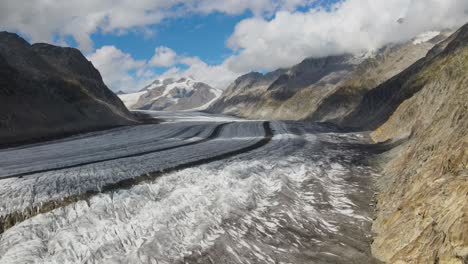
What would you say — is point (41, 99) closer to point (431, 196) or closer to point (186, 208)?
point (186, 208)

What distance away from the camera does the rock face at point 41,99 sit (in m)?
46.8

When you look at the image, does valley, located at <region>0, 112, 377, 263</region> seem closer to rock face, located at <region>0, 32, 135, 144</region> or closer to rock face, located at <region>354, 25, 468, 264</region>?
rock face, located at <region>354, 25, 468, 264</region>

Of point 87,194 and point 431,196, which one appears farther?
point 87,194

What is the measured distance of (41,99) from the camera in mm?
57344

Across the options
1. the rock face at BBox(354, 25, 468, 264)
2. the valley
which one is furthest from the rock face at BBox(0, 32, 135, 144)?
the rock face at BBox(354, 25, 468, 264)

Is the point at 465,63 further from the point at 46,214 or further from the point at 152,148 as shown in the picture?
the point at 46,214

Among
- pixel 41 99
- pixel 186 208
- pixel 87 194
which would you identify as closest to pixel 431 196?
pixel 186 208

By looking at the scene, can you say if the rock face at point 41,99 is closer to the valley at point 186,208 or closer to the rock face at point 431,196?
the valley at point 186,208

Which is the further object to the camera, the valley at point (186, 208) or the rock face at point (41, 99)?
the rock face at point (41, 99)

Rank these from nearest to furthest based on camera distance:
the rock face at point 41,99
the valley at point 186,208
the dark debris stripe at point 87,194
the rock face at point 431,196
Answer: the rock face at point 431,196 < the valley at point 186,208 < the dark debris stripe at point 87,194 < the rock face at point 41,99

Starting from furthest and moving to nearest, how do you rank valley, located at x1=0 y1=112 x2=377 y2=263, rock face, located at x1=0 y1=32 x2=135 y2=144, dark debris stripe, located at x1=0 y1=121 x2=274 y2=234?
rock face, located at x1=0 y1=32 x2=135 y2=144, dark debris stripe, located at x1=0 y1=121 x2=274 y2=234, valley, located at x1=0 y1=112 x2=377 y2=263

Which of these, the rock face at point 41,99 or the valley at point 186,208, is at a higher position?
the rock face at point 41,99

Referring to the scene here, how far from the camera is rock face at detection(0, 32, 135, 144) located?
4684 centimetres

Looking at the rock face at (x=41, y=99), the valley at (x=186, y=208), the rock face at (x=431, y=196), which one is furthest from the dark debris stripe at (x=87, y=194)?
the rock face at (x=41, y=99)
